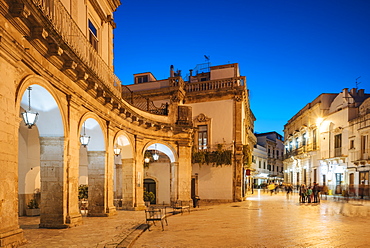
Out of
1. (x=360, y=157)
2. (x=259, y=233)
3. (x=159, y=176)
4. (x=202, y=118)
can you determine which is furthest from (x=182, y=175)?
(x=360, y=157)

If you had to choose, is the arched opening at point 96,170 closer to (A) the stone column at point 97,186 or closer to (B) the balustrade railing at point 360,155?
(A) the stone column at point 97,186

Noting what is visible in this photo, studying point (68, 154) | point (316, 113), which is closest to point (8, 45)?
point (68, 154)

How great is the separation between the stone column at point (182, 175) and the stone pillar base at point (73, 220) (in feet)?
27.9

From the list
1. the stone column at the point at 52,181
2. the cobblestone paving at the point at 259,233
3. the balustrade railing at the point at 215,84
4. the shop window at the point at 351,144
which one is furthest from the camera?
the shop window at the point at 351,144

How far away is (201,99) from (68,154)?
56.0 ft

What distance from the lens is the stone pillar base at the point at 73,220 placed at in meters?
10.1

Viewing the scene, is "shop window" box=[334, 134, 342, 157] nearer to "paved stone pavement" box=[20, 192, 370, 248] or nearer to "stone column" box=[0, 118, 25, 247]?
"paved stone pavement" box=[20, 192, 370, 248]

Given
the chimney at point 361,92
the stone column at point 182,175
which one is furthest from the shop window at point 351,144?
the stone column at point 182,175

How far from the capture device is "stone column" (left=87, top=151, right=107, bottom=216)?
43.3 ft

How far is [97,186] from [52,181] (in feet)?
11.3

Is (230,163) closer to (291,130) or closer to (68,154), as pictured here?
(68,154)

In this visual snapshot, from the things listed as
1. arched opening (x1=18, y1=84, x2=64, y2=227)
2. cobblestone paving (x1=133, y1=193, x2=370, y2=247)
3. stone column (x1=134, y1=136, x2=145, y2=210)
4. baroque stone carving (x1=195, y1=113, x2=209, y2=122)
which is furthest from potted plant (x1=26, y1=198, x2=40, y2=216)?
baroque stone carving (x1=195, y1=113, x2=209, y2=122)

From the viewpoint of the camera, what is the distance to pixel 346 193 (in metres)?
30.1

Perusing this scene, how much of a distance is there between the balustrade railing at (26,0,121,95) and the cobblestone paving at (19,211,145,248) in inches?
206
